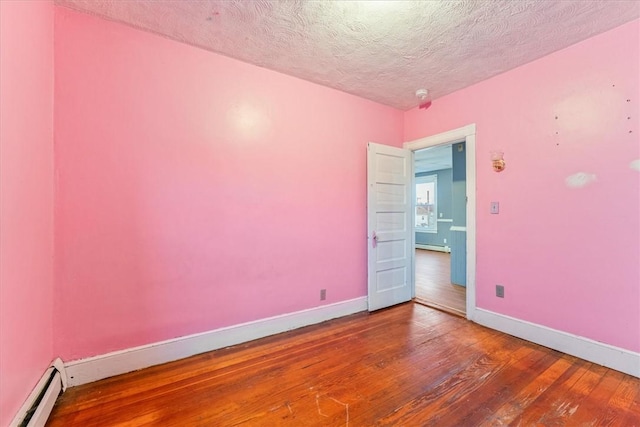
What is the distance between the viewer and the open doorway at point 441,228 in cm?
397

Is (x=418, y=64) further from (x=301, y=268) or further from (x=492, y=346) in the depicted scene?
(x=492, y=346)

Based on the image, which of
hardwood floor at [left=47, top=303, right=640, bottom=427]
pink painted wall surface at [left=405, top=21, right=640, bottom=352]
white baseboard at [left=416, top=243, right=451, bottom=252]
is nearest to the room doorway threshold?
pink painted wall surface at [left=405, top=21, right=640, bottom=352]

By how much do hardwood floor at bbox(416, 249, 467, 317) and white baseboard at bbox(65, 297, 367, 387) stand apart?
1359 millimetres

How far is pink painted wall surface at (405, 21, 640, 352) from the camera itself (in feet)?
6.59

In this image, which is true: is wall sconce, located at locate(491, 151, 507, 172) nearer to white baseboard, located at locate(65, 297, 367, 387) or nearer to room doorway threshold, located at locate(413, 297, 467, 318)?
room doorway threshold, located at locate(413, 297, 467, 318)

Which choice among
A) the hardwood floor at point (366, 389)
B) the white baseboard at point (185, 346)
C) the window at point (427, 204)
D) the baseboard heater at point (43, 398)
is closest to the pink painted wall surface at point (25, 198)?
the baseboard heater at point (43, 398)

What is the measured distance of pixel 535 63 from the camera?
2.46 metres

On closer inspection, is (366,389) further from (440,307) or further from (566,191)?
(566,191)

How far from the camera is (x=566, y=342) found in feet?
7.47

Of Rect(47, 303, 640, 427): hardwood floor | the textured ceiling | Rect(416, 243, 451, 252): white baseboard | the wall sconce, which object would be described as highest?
the textured ceiling

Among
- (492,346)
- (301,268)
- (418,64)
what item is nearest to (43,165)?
(301,268)

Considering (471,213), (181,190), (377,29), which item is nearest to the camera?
(377,29)

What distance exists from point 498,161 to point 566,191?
24.3 inches

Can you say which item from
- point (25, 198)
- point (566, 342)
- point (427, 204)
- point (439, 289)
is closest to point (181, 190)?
point (25, 198)
